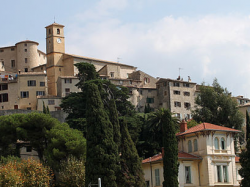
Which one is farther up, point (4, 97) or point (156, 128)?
point (4, 97)

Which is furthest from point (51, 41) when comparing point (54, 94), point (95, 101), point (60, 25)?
point (95, 101)

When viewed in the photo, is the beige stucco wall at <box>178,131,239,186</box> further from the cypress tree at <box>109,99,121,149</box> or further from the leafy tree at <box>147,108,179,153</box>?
the leafy tree at <box>147,108,179,153</box>

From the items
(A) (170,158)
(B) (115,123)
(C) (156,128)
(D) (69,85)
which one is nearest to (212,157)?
(A) (170,158)

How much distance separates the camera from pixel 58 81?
97688 mm

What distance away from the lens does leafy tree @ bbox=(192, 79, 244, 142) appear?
245 ft

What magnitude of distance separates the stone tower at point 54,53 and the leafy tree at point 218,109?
114 feet

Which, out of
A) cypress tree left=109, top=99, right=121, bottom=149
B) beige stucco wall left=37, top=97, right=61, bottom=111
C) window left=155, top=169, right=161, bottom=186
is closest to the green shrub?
cypress tree left=109, top=99, right=121, bottom=149

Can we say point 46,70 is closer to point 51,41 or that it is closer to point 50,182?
point 51,41

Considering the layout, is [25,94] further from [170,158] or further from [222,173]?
[170,158]

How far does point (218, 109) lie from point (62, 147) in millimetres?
31999

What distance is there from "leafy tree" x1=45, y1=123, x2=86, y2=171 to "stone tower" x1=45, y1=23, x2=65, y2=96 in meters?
43.9

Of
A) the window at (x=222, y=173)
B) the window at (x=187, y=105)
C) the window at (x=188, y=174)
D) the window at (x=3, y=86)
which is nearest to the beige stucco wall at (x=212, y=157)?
the window at (x=222, y=173)

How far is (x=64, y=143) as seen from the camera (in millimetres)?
55281

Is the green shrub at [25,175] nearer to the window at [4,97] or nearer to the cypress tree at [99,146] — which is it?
the cypress tree at [99,146]
